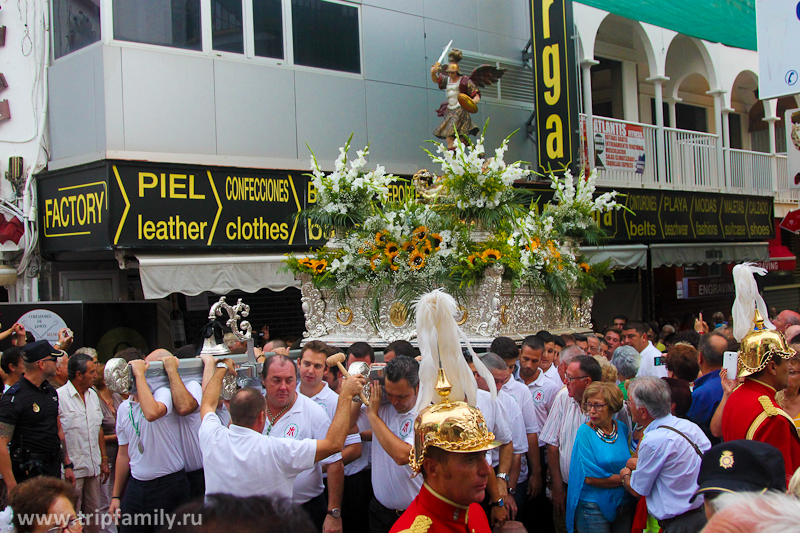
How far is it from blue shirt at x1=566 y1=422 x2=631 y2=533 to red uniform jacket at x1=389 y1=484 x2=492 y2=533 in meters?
1.81

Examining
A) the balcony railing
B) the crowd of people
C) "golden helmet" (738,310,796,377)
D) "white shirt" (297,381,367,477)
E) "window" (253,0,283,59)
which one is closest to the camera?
the crowd of people

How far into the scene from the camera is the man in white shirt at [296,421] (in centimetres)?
423

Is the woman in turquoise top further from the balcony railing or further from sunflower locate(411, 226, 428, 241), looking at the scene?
the balcony railing

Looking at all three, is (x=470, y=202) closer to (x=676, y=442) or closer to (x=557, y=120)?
(x=676, y=442)

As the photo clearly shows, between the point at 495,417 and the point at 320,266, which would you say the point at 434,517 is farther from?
the point at 320,266

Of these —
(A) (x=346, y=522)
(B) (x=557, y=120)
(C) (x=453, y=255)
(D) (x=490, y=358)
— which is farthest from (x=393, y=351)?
(B) (x=557, y=120)

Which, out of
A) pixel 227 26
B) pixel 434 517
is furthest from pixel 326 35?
pixel 434 517

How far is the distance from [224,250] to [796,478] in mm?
8918

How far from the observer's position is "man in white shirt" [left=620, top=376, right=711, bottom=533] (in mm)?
3746

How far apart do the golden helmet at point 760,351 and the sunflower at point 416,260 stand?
13.1 ft

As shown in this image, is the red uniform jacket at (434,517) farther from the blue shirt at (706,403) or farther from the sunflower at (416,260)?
the sunflower at (416,260)

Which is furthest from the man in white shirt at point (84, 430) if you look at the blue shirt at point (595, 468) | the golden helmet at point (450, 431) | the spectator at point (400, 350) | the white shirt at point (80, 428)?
the golden helmet at point (450, 431)

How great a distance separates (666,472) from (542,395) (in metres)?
2.13

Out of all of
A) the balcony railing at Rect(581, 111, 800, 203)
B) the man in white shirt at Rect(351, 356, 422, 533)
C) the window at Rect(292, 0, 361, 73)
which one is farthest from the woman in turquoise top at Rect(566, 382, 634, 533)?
the balcony railing at Rect(581, 111, 800, 203)
